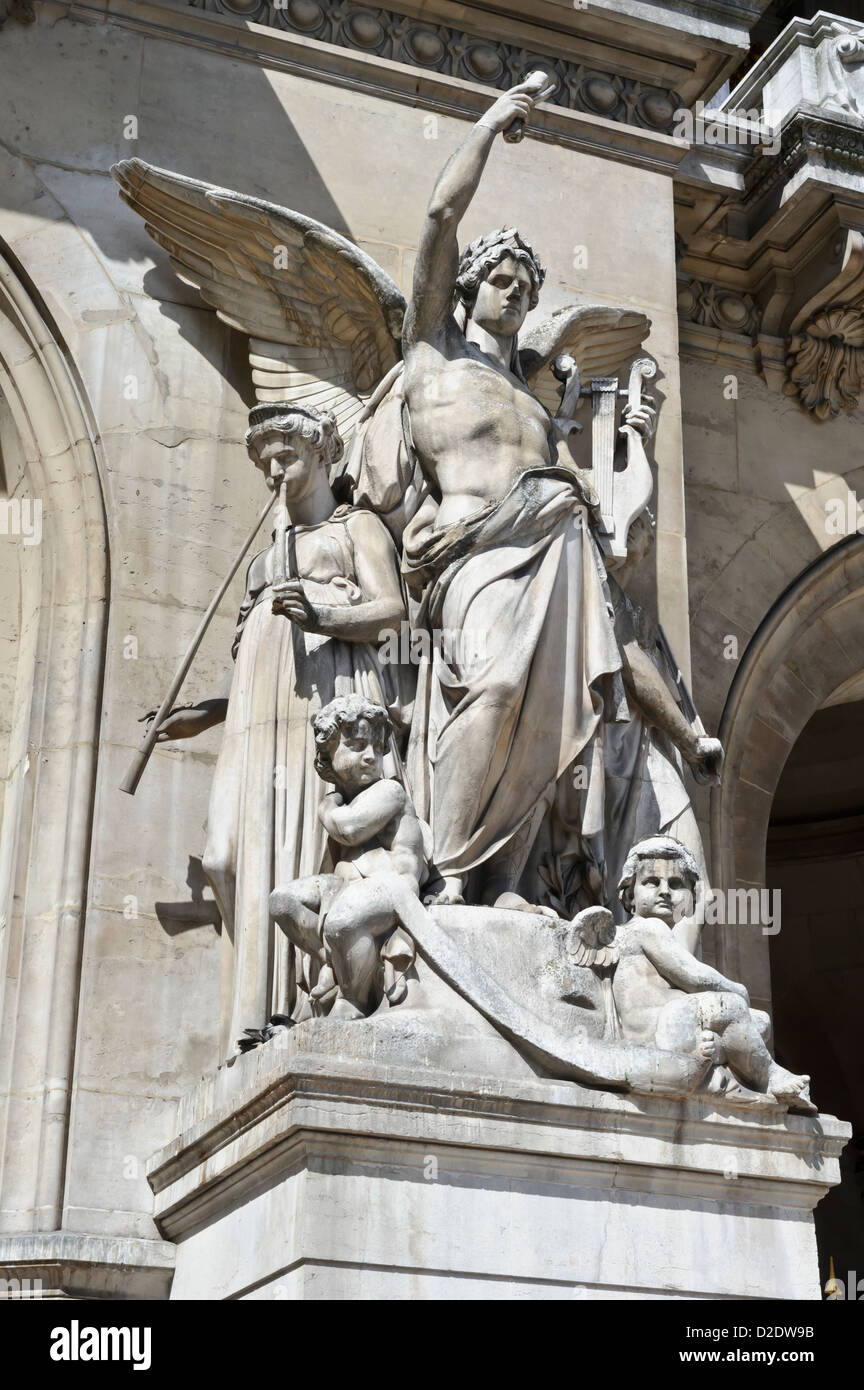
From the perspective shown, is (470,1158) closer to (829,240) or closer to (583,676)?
(583,676)

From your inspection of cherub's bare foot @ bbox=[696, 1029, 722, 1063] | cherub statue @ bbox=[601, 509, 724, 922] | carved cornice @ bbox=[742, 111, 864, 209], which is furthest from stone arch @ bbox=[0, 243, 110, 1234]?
carved cornice @ bbox=[742, 111, 864, 209]

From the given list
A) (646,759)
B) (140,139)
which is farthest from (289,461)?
(140,139)

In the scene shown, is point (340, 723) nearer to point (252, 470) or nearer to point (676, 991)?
point (676, 991)

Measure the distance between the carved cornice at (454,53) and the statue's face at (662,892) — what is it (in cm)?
474

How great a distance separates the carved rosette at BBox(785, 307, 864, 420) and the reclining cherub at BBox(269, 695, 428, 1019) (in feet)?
16.7

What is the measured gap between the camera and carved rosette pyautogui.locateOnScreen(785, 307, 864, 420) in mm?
10930

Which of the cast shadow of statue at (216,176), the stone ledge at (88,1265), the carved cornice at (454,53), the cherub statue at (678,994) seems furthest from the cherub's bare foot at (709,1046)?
the carved cornice at (454,53)

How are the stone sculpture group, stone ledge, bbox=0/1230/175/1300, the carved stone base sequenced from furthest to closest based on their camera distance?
stone ledge, bbox=0/1230/175/1300 < the stone sculpture group < the carved stone base

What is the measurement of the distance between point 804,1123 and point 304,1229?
1667 mm

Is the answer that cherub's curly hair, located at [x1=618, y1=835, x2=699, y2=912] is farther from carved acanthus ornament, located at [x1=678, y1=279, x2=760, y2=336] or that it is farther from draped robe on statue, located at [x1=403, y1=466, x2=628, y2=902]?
carved acanthus ornament, located at [x1=678, y1=279, x2=760, y2=336]

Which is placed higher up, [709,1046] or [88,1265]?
[709,1046]

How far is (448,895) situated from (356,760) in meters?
0.55

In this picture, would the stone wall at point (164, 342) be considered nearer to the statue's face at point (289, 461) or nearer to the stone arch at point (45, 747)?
the stone arch at point (45, 747)

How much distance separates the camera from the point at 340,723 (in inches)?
259
